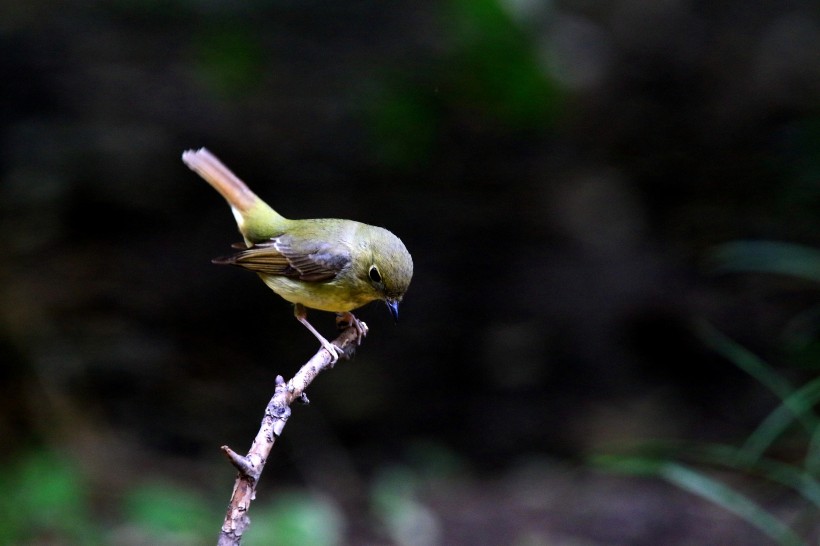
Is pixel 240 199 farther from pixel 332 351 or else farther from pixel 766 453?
pixel 766 453

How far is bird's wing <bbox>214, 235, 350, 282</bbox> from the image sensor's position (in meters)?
3.47

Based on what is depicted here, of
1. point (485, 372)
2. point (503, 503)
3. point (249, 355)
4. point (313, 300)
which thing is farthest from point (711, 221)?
point (313, 300)

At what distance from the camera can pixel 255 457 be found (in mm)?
1820

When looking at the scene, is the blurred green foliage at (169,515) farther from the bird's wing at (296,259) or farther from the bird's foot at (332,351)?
the bird's foot at (332,351)

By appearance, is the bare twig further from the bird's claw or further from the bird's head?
the bird's head

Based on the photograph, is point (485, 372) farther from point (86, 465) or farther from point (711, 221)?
point (86, 465)

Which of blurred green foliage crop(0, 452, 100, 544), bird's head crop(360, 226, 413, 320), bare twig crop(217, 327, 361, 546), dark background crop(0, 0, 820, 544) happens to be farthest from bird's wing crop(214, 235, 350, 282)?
blurred green foliage crop(0, 452, 100, 544)

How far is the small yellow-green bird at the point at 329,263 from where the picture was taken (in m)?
3.34

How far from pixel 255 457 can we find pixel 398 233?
15.1 feet

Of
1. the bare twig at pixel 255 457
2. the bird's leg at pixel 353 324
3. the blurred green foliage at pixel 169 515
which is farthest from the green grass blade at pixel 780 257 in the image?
the blurred green foliage at pixel 169 515

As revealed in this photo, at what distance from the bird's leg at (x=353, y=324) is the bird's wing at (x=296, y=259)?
0.71 feet

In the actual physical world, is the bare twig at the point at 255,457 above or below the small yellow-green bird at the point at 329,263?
below

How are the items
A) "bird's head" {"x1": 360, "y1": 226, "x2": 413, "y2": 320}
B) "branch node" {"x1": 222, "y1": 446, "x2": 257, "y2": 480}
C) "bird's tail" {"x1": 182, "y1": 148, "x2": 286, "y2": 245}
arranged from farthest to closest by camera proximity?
"bird's tail" {"x1": 182, "y1": 148, "x2": 286, "y2": 245}, "bird's head" {"x1": 360, "y1": 226, "x2": 413, "y2": 320}, "branch node" {"x1": 222, "y1": 446, "x2": 257, "y2": 480}

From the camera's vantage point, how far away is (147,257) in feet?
21.0
